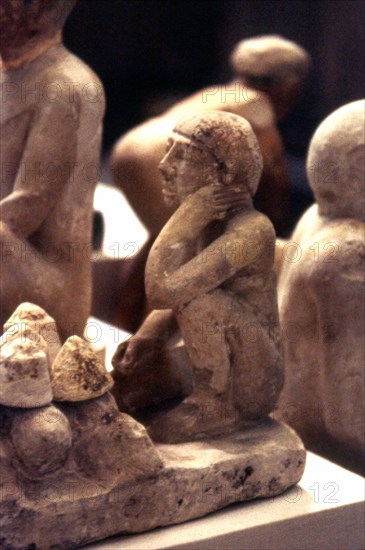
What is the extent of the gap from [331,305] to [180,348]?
0.36 metres

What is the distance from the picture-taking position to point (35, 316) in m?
2.06

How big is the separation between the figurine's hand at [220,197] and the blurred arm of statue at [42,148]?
32 centimetres

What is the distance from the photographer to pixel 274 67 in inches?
159

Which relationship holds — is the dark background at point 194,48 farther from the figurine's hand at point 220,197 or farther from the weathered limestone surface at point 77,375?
the weathered limestone surface at point 77,375

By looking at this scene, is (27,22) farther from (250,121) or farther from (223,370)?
(250,121)

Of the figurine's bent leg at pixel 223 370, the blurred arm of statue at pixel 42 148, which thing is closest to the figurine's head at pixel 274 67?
the blurred arm of statue at pixel 42 148

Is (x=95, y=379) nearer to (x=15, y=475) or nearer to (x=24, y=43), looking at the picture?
(x=15, y=475)

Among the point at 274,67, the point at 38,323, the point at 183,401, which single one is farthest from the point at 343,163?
the point at 274,67

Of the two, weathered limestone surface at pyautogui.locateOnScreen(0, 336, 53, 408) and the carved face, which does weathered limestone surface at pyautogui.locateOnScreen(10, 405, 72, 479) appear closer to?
weathered limestone surface at pyautogui.locateOnScreen(0, 336, 53, 408)

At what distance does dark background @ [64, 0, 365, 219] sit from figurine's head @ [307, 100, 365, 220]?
102 centimetres

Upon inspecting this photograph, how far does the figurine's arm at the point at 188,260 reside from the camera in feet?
6.73

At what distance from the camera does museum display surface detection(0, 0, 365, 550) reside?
6.26ft

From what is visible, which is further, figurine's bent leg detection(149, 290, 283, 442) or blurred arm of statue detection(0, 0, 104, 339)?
blurred arm of statue detection(0, 0, 104, 339)

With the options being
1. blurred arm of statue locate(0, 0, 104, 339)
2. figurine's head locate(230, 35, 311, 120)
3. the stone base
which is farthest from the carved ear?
figurine's head locate(230, 35, 311, 120)
